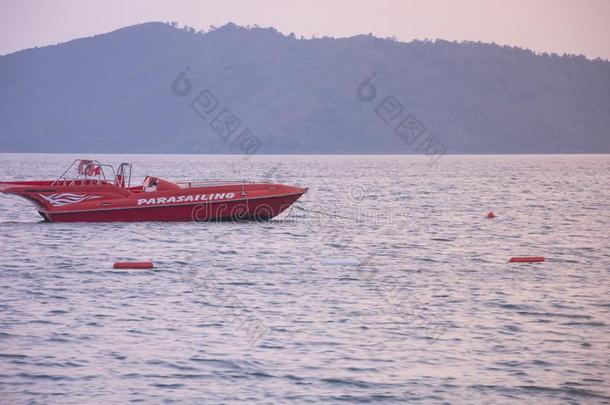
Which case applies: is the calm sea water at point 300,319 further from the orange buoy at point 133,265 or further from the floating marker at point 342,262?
the orange buoy at point 133,265

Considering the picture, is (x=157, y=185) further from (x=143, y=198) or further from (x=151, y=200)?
(x=143, y=198)

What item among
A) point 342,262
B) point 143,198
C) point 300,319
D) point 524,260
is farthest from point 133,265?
point 524,260

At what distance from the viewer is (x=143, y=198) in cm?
4166

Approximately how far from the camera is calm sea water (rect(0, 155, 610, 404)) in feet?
55.2

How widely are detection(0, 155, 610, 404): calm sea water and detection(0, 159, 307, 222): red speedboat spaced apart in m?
1.12

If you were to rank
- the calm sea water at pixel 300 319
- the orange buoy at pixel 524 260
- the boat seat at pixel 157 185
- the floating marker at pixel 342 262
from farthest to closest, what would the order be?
the boat seat at pixel 157 185
the orange buoy at pixel 524 260
the floating marker at pixel 342 262
the calm sea water at pixel 300 319

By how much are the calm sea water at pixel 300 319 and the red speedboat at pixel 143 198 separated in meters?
1.12

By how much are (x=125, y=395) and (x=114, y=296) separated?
30.7ft

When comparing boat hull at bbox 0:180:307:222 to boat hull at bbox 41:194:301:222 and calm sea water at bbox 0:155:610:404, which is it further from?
calm sea water at bbox 0:155:610:404

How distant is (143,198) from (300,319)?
67.9 feet

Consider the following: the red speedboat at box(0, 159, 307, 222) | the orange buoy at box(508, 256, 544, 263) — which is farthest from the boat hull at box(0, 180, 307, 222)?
the orange buoy at box(508, 256, 544, 263)

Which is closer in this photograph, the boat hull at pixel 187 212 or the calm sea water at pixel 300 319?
the calm sea water at pixel 300 319

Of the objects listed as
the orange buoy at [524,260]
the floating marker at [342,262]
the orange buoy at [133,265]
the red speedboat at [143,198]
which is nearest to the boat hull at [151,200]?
the red speedboat at [143,198]

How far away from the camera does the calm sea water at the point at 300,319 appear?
16.8m
